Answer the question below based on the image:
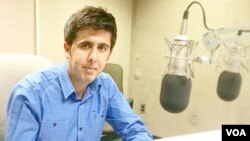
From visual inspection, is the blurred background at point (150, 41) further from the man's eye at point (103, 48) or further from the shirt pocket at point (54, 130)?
the shirt pocket at point (54, 130)

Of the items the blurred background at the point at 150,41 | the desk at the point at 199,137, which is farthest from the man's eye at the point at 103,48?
the blurred background at the point at 150,41

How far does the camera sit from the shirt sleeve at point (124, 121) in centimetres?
101

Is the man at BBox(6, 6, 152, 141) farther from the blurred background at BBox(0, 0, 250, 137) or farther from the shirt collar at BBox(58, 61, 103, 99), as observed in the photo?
the blurred background at BBox(0, 0, 250, 137)

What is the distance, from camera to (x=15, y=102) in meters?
0.85

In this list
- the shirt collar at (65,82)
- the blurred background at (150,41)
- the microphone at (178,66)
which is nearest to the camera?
the shirt collar at (65,82)

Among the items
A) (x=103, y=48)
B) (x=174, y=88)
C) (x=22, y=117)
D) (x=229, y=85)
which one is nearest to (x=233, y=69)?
(x=229, y=85)

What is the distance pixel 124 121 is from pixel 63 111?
246 millimetres

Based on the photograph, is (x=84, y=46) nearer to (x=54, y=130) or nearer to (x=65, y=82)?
(x=65, y=82)

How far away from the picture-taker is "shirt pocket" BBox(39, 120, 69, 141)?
0.90 meters

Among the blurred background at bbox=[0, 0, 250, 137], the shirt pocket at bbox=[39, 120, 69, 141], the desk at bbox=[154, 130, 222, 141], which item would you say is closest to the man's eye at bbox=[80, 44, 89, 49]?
the shirt pocket at bbox=[39, 120, 69, 141]

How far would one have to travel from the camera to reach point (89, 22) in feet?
2.96

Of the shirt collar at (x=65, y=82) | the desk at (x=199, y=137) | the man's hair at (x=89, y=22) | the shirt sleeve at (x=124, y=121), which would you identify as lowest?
the shirt sleeve at (x=124, y=121)

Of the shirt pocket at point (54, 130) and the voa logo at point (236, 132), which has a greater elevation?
the voa logo at point (236, 132)

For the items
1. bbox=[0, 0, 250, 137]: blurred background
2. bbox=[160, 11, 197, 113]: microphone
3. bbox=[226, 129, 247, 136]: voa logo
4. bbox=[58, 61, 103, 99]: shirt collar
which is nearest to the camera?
bbox=[226, 129, 247, 136]: voa logo
